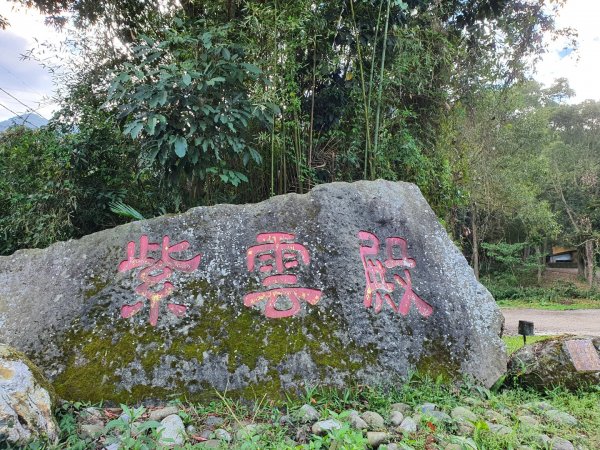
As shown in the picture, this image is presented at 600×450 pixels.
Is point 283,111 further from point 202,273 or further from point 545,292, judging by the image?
point 545,292

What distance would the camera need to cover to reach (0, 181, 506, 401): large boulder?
232 centimetres

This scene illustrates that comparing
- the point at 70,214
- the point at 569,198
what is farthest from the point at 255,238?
the point at 569,198

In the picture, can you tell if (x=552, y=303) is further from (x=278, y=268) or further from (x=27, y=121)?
(x=27, y=121)

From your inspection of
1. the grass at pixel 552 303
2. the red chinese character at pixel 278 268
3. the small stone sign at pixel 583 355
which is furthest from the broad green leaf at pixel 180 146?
the grass at pixel 552 303

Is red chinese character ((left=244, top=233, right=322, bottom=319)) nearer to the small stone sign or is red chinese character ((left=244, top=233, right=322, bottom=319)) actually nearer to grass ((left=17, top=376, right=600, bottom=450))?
grass ((left=17, top=376, right=600, bottom=450))

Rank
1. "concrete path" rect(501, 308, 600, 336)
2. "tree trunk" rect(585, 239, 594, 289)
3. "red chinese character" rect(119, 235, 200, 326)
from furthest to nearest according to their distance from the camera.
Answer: "tree trunk" rect(585, 239, 594, 289) < "concrete path" rect(501, 308, 600, 336) < "red chinese character" rect(119, 235, 200, 326)

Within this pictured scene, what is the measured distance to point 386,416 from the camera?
→ 2127 millimetres

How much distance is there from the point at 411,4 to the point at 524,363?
10.9ft

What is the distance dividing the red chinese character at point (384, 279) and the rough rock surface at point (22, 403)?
1.68 m

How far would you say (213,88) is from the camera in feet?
11.1

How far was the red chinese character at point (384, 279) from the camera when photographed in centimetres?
262

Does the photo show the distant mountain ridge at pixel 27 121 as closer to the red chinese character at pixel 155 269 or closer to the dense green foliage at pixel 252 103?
the dense green foliage at pixel 252 103

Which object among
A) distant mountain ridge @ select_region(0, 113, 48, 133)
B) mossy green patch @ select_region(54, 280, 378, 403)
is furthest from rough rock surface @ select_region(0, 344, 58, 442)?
distant mountain ridge @ select_region(0, 113, 48, 133)

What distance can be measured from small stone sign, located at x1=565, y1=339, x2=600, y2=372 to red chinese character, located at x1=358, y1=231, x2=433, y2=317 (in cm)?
91
